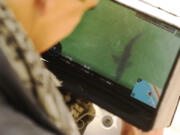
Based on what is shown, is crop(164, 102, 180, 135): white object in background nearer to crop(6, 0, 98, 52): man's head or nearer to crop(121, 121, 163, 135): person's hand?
crop(121, 121, 163, 135): person's hand

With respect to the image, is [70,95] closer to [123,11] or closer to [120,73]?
[120,73]

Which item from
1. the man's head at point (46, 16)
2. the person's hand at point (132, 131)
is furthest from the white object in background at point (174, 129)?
the man's head at point (46, 16)

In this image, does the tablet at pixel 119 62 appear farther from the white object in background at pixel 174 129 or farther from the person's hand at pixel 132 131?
the white object in background at pixel 174 129

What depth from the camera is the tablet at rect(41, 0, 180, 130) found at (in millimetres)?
567

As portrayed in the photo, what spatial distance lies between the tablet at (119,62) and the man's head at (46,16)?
73 millimetres

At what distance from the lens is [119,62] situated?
598 millimetres

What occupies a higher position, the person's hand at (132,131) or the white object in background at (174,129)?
the white object in background at (174,129)

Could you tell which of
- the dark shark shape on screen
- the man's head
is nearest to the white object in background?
the dark shark shape on screen

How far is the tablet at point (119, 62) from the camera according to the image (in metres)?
0.57

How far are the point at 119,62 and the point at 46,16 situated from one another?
25 cm

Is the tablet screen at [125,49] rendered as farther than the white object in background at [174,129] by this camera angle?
No

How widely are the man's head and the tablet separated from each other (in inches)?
2.9

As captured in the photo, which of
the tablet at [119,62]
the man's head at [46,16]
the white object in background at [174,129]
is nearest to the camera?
the man's head at [46,16]

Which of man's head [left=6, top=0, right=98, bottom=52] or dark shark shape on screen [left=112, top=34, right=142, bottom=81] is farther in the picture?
dark shark shape on screen [left=112, top=34, right=142, bottom=81]
